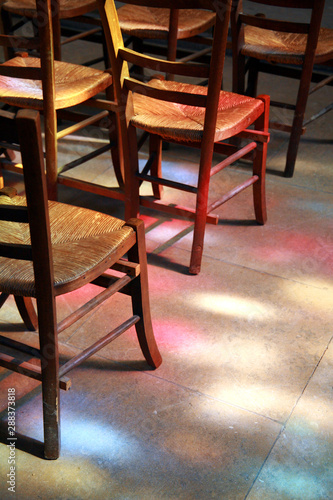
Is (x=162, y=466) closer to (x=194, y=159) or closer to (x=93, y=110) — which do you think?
(x=194, y=159)

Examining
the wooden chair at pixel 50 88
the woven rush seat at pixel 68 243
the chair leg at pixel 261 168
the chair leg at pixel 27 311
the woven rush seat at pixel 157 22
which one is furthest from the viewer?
the woven rush seat at pixel 157 22

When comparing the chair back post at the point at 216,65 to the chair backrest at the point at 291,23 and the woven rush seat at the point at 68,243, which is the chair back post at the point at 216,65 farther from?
the chair backrest at the point at 291,23

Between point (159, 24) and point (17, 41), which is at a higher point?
point (17, 41)

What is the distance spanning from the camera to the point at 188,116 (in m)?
2.35

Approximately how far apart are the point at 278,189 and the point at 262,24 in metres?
0.75

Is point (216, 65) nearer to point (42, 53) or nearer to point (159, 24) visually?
point (42, 53)

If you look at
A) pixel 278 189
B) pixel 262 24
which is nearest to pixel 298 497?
pixel 278 189

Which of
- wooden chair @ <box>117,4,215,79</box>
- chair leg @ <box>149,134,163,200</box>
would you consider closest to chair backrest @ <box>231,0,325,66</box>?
wooden chair @ <box>117,4,215,79</box>

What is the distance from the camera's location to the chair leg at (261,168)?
2432mm

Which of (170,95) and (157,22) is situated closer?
(170,95)

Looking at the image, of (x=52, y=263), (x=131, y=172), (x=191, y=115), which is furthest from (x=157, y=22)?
(x=52, y=263)

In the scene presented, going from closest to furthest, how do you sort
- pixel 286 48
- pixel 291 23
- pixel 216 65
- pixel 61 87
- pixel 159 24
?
pixel 216 65, pixel 61 87, pixel 291 23, pixel 286 48, pixel 159 24

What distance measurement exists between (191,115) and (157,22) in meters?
1.09

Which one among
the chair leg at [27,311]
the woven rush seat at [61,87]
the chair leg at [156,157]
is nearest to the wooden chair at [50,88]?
the woven rush seat at [61,87]
